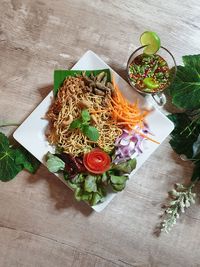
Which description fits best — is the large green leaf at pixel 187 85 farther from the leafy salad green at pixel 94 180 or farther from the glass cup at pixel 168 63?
the leafy salad green at pixel 94 180

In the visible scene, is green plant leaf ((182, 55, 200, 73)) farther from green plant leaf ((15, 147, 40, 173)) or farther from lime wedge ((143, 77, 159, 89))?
green plant leaf ((15, 147, 40, 173))

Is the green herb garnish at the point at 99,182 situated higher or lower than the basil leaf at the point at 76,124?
lower

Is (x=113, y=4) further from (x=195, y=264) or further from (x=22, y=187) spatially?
(x=195, y=264)

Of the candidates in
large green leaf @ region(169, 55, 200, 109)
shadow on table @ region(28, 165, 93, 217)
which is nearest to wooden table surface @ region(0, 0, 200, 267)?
shadow on table @ region(28, 165, 93, 217)

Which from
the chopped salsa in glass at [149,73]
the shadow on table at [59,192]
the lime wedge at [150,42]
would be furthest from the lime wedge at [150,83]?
the shadow on table at [59,192]

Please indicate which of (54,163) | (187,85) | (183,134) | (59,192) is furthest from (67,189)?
(187,85)
